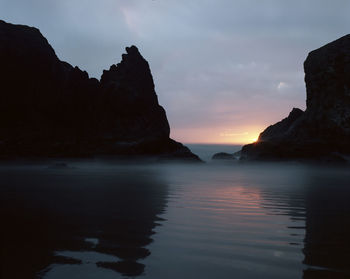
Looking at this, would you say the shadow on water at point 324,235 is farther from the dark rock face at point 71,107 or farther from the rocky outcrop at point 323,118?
the dark rock face at point 71,107

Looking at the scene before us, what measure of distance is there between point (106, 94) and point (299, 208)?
186 ft

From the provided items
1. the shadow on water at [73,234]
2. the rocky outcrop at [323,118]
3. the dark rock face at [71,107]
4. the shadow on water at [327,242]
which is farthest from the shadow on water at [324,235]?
the dark rock face at [71,107]

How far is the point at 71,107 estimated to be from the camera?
199 ft

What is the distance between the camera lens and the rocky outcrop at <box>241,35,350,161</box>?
3712 cm

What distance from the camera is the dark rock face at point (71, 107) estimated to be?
162 feet

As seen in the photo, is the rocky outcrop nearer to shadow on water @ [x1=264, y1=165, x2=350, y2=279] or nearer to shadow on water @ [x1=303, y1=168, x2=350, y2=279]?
shadow on water @ [x1=264, y1=165, x2=350, y2=279]

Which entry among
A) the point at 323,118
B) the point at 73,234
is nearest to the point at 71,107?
the point at 323,118

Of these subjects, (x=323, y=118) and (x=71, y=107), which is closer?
(x=323, y=118)

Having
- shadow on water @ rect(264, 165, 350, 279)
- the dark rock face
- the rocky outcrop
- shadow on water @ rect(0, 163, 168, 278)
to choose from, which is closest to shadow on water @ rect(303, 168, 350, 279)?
shadow on water @ rect(264, 165, 350, 279)

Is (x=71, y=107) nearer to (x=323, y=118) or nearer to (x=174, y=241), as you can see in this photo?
(x=323, y=118)

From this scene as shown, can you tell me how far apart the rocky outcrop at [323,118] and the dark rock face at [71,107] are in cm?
1571

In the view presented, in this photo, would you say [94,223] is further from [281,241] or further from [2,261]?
[281,241]

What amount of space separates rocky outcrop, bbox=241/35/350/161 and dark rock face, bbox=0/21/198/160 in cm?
1571

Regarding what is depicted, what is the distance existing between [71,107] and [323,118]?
49.5 m
